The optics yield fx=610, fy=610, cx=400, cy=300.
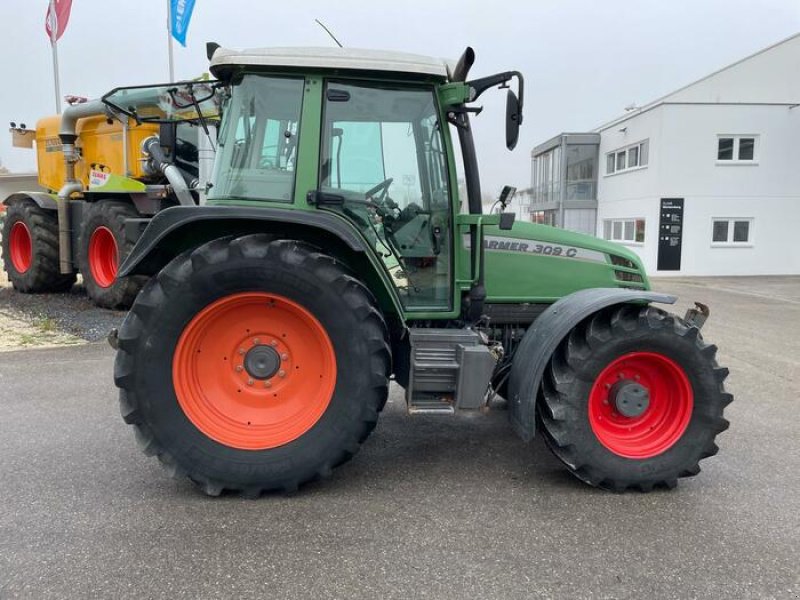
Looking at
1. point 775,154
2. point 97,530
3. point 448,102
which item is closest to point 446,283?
point 448,102

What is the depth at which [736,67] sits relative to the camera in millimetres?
21453

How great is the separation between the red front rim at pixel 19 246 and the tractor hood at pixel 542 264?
9.48 metres

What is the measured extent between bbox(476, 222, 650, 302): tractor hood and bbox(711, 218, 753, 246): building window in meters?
17.4

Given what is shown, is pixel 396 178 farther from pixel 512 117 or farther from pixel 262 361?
pixel 262 361

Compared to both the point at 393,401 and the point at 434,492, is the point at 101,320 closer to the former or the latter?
the point at 393,401

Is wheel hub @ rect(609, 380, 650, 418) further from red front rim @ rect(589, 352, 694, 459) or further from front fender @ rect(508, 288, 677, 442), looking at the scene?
front fender @ rect(508, 288, 677, 442)

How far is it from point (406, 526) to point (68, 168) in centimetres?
940

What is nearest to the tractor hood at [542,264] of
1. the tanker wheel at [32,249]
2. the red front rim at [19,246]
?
the tanker wheel at [32,249]

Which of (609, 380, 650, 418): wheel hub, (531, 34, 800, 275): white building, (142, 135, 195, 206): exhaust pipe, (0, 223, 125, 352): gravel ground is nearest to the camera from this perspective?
(609, 380, 650, 418): wheel hub

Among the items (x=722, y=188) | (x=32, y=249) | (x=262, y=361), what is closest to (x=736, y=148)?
(x=722, y=188)

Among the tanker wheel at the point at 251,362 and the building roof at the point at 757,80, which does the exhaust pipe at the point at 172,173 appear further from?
the building roof at the point at 757,80

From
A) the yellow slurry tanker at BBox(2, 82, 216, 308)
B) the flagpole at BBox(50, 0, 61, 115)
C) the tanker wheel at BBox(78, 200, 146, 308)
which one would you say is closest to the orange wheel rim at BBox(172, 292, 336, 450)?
the yellow slurry tanker at BBox(2, 82, 216, 308)

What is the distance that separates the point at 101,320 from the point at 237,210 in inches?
229

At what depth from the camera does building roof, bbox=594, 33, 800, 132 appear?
21.1 metres
